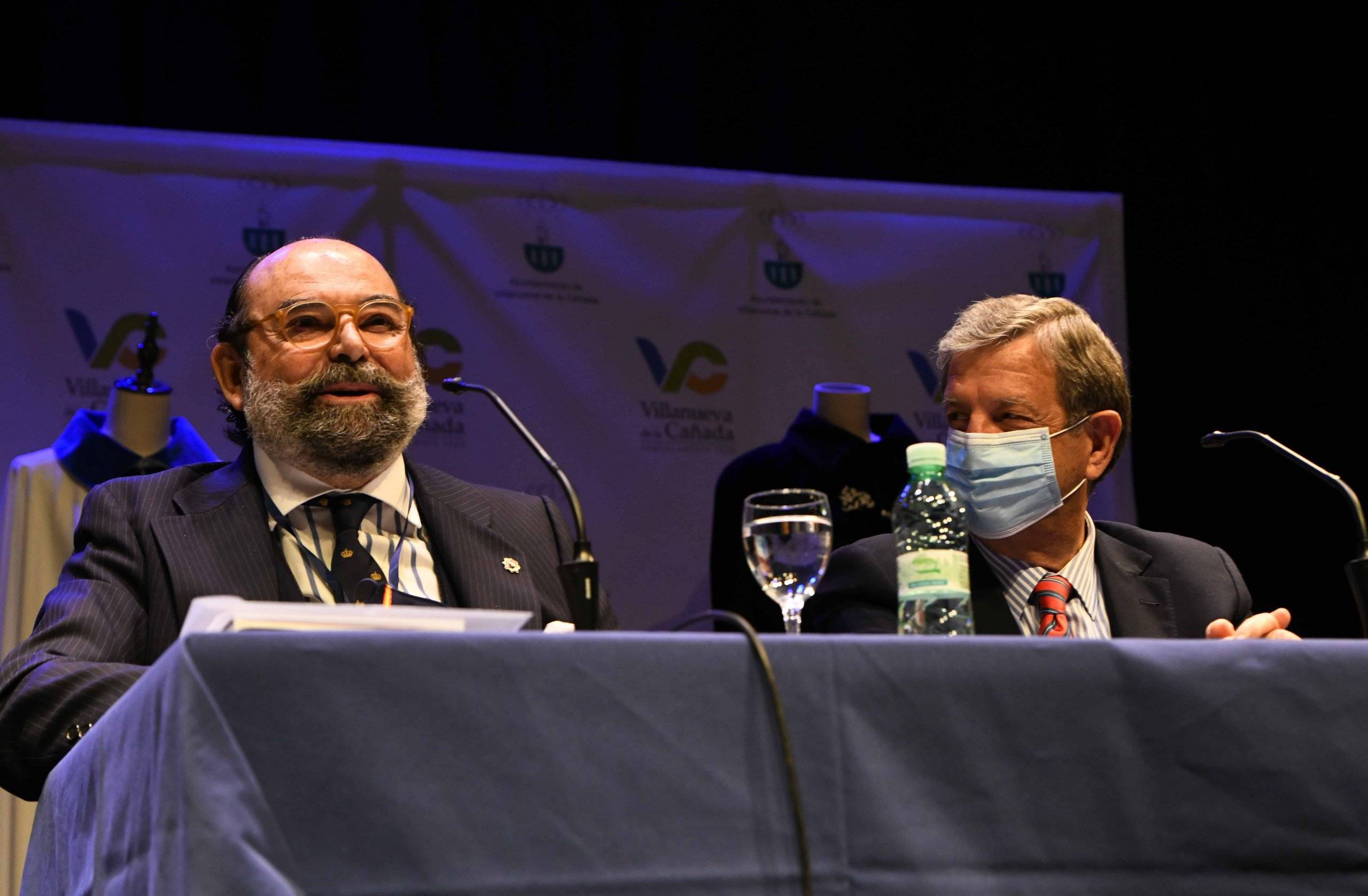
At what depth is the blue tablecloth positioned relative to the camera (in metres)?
1.10

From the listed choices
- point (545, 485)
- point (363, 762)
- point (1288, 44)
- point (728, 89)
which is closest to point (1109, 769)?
point (363, 762)

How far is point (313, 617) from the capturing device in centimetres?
119

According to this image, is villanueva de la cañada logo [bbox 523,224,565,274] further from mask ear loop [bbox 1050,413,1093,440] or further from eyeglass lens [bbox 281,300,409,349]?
mask ear loop [bbox 1050,413,1093,440]

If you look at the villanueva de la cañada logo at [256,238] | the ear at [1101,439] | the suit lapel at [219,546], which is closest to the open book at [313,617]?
the suit lapel at [219,546]

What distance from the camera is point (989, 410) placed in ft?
8.19

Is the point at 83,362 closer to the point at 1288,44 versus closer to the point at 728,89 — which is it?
the point at 728,89

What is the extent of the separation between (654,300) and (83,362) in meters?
1.81

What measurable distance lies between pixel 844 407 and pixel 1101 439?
5.44 feet

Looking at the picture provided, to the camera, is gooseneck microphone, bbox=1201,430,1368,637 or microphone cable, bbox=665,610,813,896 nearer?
microphone cable, bbox=665,610,813,896

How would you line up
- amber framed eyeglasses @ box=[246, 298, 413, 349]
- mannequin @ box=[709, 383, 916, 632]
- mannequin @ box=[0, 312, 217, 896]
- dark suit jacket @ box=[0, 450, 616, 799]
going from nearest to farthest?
dark suit jacket @ box=[0, 450, 616, 799] < amber framed eyeglasses @ box=[246, 298, 413, 349] < mannequin @ box=[0, 312, 217, 896] < mannequin @ box=[709, 383, 916, 632]

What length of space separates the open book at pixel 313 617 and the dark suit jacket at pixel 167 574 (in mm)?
789

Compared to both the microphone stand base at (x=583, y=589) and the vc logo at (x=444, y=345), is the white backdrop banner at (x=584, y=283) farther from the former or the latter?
the microphone stand base at (x=583, y=589)

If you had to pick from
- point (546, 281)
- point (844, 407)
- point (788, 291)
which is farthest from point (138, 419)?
point (788, 291)

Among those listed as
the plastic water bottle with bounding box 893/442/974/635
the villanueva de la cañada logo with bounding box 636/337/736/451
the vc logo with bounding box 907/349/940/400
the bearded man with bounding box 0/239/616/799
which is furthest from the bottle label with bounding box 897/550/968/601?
the vc logo with bounding box 907/349/940/400
